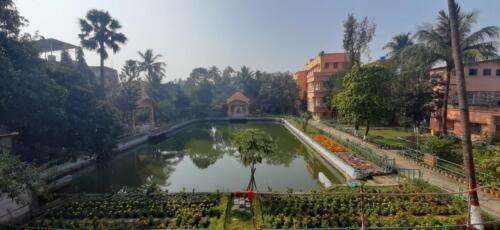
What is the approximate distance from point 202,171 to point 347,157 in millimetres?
9024

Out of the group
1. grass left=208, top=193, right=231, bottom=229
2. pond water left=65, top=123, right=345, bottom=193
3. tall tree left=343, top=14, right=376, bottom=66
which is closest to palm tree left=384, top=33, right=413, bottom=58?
tall tree left=343, top=14, right=376, bottom=66

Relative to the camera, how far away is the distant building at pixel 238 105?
47.9 m

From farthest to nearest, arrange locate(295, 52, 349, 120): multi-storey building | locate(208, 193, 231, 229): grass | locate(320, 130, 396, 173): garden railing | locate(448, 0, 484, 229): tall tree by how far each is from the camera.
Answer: locate(295, 52, 349, 120): multi-storey building → locate(320, 130, 396, 173): garden railing → locate(208, 193, 231, 229): grass → locate(448, 0, 484, 229): tall tree

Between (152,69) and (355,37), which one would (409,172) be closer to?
(355,37)

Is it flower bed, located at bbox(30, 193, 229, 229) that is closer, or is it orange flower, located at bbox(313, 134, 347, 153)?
flower bed, located at bbox(30, 193, 229, 229)

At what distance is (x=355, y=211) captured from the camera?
347 inches

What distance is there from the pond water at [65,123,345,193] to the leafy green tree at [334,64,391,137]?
4593 millimetres

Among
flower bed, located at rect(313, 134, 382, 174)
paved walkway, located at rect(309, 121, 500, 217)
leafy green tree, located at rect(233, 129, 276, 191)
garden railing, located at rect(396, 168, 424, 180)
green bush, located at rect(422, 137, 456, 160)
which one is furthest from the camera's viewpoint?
flower bed, located at rect(313, 134, 382, 174)

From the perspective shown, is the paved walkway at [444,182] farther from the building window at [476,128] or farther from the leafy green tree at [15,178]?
the leafy green tree at [15,178]

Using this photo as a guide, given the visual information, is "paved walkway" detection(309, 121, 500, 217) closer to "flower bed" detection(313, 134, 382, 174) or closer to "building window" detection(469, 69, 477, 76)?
"flower bed" detection(313, 134, 382, 174)

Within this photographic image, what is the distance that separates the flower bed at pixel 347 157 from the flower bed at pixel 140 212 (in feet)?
25.7

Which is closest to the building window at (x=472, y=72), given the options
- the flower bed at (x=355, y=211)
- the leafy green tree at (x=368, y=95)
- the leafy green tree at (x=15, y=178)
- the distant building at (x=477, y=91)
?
the distant building at (x=477, y=91)

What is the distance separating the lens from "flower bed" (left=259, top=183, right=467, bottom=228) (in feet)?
25.8

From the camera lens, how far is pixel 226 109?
4856cm
